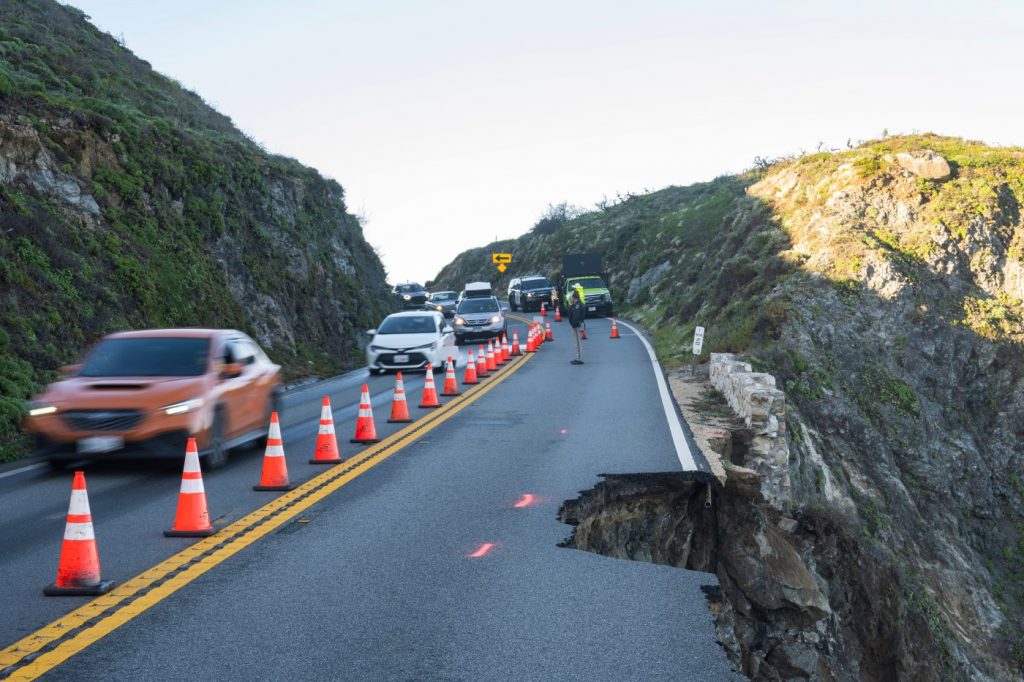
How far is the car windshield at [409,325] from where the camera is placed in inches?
1021

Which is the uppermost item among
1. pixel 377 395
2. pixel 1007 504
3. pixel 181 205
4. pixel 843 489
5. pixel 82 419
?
pixel 181 205

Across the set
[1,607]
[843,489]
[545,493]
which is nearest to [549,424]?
[545,493]

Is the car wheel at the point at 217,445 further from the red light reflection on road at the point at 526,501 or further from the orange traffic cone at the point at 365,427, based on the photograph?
the red light reflection on road at the point at 526,501

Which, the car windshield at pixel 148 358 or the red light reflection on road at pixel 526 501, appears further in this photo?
the car windshield at pixel 148 358

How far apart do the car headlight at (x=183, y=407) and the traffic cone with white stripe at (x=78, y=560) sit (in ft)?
14.8

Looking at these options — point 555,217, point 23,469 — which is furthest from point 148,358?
point 555,217

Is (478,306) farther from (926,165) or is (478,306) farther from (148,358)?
(148,358)

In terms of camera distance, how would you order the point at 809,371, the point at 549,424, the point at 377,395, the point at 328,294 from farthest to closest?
the point at 328,294, the point at 809,371, the point at 377,395, the point at 549,424

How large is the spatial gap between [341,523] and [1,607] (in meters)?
2.91

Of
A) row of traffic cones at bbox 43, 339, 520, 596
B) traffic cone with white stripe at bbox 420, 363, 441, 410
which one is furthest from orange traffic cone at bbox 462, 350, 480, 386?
row of traffic cones at bbox 43, 339, 520, 596

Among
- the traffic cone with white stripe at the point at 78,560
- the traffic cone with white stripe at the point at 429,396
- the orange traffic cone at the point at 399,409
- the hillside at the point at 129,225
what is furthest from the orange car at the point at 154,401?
the traffic cone with white stripe at the point at 429,396

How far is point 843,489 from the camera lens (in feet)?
61.8

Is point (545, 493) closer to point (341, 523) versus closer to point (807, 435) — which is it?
point (341, 523)

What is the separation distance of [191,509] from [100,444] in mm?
A: 3200
